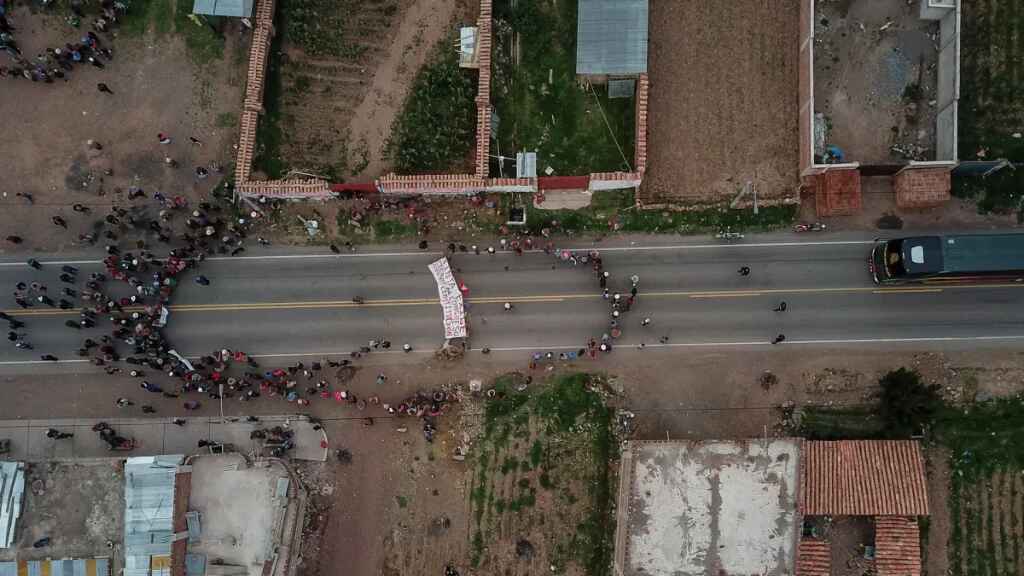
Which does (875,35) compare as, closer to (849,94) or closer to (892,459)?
(849,94)

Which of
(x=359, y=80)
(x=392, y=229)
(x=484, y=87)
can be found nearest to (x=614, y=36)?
(x=484, y=87)

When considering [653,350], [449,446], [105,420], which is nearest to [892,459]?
[653,350]

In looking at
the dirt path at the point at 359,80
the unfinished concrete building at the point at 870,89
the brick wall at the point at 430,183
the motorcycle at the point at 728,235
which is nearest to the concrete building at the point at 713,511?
the motorcycle at the point at 728,235

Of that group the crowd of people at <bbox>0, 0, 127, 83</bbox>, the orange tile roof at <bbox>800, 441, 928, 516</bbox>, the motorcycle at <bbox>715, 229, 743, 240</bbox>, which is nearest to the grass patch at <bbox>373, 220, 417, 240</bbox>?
the motorcycle at <bbox>715, 229, 743, 240</bbox>

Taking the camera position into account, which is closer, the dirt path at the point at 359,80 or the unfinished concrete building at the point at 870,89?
the unfinished concrete building at the point at 870,89

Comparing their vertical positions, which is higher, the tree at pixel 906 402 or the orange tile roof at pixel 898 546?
the tree at pixel 906 402

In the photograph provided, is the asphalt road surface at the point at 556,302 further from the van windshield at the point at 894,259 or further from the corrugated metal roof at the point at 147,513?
the corrugated metal roof at the point at 147,513
